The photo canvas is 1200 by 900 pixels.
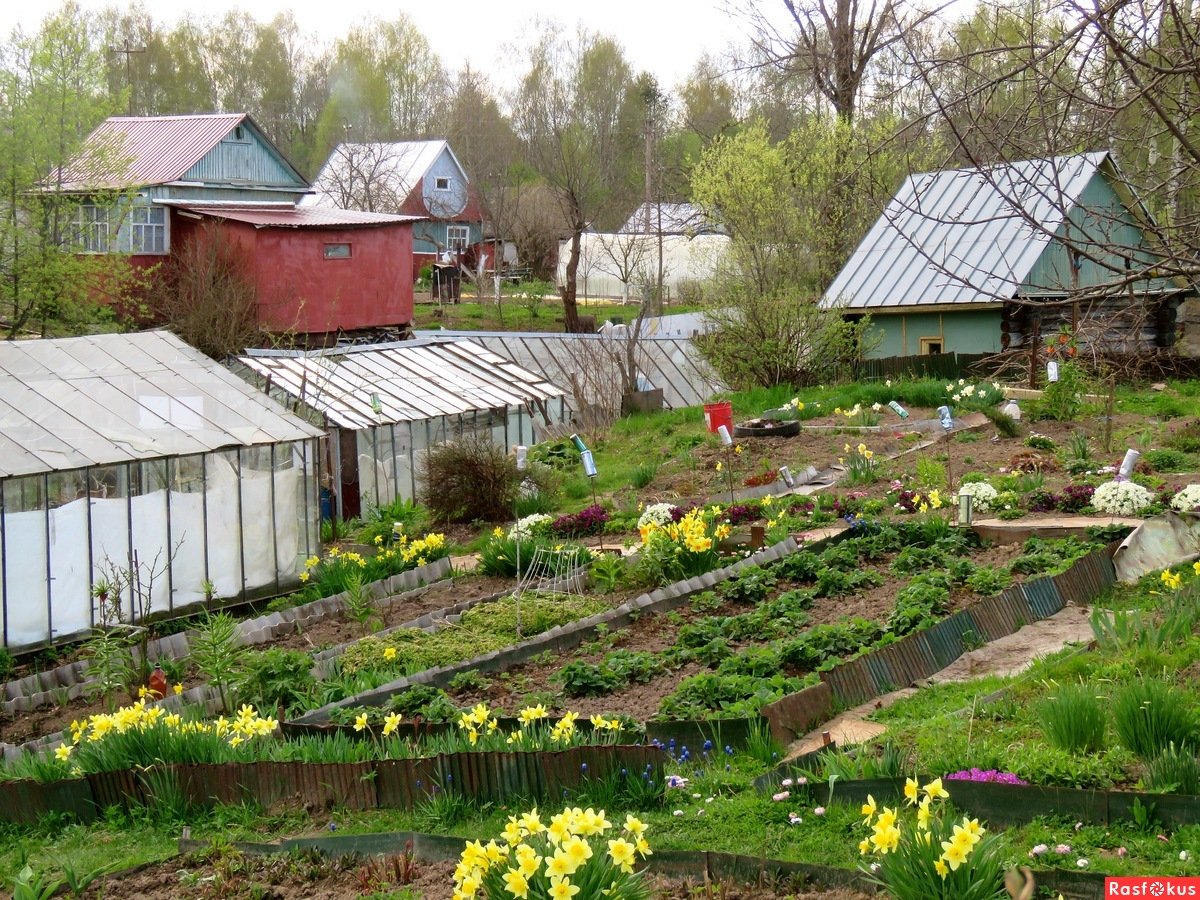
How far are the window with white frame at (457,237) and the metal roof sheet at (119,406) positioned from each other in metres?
38.2

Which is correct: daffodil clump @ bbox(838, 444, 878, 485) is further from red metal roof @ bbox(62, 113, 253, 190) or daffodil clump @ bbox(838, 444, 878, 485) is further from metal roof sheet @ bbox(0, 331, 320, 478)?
red metal roof @ bbox(62, 113, 253, 190)

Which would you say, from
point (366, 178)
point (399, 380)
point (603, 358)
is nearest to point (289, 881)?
point (399, 380)

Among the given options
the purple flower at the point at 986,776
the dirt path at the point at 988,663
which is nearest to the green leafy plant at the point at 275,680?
the dirt path at the point at 988,663

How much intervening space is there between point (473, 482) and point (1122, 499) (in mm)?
7236

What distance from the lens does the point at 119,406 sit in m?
13.4

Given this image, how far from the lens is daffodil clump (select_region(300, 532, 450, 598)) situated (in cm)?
1209

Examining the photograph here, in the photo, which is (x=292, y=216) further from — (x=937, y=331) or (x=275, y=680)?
(x=275, y=680)

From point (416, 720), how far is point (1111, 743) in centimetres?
353

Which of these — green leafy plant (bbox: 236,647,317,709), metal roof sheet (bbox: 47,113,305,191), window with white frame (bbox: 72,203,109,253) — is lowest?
green leafy plant (bbox: 236,647,317,709)

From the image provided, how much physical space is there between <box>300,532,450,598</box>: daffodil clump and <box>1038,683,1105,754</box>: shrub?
293 inches

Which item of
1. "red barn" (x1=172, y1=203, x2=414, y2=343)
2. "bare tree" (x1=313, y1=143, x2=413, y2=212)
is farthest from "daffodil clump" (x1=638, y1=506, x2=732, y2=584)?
"bare tree" (x1=313, y1=143, x2=413, y2=212)

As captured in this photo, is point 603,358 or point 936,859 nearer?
point 936,859

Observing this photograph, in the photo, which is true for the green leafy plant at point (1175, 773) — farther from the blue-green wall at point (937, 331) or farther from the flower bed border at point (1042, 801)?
the blue-green wall at point (937, 331)

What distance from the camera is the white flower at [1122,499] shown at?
412 inches
